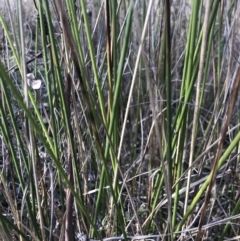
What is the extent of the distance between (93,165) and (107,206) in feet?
0.30

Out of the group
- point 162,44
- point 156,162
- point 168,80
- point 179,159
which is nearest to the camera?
point 168,80

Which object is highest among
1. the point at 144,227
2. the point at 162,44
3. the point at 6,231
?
the point at 162,44

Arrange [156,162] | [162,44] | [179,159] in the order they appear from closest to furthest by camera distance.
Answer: [179,159] → [162,44] → [156,162]

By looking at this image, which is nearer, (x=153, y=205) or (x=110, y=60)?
(x=110, y=60)

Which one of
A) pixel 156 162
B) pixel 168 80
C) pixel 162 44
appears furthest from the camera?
pixel 156 162

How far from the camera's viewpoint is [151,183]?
0.71m

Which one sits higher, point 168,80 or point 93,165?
point 168,80

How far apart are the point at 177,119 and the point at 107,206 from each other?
8.0 inches

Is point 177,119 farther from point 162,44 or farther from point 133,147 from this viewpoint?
point 133,147

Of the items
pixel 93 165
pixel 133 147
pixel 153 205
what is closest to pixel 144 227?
pixel 153 205

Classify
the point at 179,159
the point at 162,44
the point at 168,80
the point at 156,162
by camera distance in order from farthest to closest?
the point at 156,162 → the point at 162,44 → the point at 179,159 → the point at 168,80

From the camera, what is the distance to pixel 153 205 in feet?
2.18

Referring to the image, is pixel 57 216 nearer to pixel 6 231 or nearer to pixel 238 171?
pixel 6 231

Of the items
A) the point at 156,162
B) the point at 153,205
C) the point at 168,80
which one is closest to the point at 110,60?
the point at 168,80
